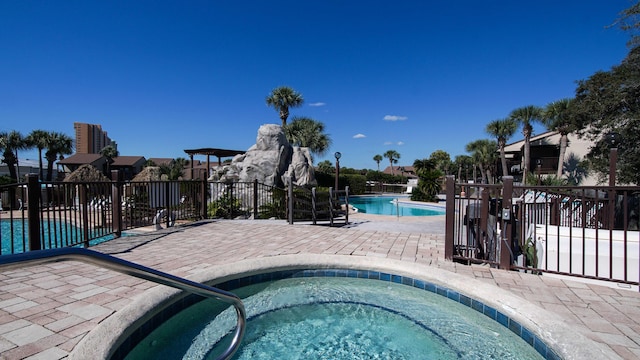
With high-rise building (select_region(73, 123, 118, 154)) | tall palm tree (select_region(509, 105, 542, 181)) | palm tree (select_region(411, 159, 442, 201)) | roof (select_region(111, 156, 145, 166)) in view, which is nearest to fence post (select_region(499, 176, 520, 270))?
palm tree (select_region(411, 159, 442, 201))

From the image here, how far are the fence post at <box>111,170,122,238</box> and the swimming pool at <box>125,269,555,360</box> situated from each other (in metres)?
3.57

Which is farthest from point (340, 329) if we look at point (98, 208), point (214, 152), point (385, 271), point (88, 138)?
point (88, 138)

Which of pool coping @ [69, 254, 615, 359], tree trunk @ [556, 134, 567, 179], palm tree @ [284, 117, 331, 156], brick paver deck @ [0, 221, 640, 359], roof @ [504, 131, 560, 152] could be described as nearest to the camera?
pool coping @ [69, 254, 615, 359]

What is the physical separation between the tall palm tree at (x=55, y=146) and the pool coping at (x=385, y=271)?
130ft

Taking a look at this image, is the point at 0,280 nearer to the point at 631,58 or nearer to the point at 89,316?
the point at 89,316

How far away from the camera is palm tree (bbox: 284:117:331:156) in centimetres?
2541

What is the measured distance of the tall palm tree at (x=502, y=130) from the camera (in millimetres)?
29453

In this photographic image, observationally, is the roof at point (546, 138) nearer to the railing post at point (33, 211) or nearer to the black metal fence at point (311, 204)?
the black metal fence at point (311, 204)

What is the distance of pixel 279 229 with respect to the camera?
22.2ft

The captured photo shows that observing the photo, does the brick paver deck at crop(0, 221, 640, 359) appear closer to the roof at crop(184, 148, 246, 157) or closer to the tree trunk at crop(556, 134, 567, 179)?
the roof at crop(184, 148, 246, 157)

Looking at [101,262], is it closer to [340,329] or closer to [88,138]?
[340,329]

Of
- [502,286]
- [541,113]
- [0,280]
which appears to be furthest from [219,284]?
[541,113]

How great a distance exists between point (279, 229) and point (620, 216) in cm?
858

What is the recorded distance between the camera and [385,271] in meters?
3.86
